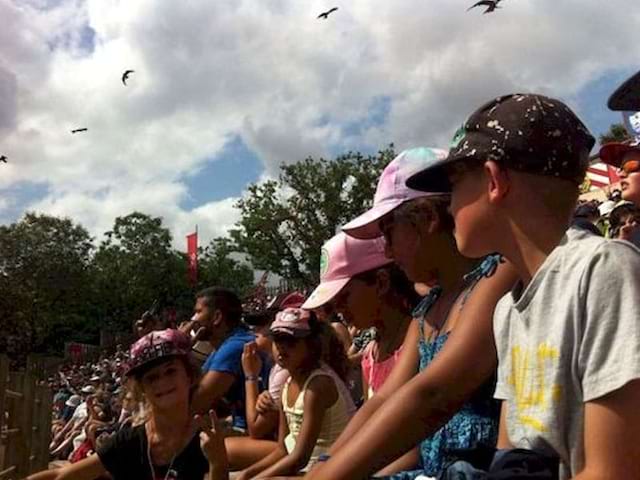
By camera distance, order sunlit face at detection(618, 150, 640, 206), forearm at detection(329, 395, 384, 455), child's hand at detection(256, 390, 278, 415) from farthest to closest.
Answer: child's hand at detection(256, 390, 278, 415) < sunlit face at detection(618, 150, 640, 206) < forearm at detection(329, 395, 384, 455)

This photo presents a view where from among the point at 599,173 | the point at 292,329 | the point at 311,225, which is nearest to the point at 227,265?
the point at 311,225

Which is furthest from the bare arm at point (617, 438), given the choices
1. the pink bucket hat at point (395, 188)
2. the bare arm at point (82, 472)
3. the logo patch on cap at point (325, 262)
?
the bare arm at point (82, 472)

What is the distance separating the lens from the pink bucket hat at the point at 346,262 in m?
3.00

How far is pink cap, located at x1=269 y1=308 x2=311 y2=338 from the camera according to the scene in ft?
Result: 12.0

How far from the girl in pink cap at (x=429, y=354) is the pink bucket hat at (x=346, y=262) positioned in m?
0.34

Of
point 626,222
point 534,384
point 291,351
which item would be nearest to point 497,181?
point 534,384

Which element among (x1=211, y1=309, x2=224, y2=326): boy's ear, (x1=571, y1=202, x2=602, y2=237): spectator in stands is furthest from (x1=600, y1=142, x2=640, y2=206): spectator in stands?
(x1=211, y1=309, x2=224, y2=326): boy's ear

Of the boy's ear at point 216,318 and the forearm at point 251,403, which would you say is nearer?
the forearm at point 251,403

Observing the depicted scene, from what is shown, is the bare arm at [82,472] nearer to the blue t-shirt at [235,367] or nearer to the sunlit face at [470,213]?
the blue t-shirt at [235,367]

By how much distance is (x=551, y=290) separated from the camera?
134cm

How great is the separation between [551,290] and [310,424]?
212 centimetres

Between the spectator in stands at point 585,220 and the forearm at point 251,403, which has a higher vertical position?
the spectator in stands at point 585,220

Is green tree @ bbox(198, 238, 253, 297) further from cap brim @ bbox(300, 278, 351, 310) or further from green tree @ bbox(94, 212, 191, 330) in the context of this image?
cap brim @ bbox(300, 278, 351, 310)

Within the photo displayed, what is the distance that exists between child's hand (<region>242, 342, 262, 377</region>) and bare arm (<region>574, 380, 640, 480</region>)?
311 centimetres
